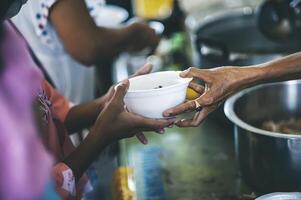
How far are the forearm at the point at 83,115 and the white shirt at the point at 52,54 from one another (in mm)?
370

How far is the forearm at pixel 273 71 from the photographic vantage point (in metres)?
1.27

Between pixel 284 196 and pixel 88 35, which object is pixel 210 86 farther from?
pixel 88 35

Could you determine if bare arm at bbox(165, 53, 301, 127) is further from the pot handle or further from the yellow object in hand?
the pot handle

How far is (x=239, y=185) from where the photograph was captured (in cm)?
142

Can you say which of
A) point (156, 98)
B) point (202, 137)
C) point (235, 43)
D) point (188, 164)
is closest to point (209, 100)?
point (156, 98)

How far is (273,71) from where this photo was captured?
128 centimetres

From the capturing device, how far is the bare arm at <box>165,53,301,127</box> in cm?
122

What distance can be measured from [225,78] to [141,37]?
32.3 inches

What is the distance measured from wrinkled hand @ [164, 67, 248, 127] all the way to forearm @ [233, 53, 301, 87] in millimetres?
10

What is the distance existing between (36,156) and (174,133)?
3.28ft

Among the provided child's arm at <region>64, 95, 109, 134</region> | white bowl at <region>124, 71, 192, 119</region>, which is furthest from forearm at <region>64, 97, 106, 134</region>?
white bowl at <region>124, 71, 192, 119</region>

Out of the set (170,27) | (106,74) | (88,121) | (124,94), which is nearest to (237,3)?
(170,27)

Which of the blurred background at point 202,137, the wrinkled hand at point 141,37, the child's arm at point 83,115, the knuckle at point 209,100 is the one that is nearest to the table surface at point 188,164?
the blurred background at point 202,137

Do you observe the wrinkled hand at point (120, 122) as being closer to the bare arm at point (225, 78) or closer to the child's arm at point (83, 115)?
the bare arm at point (225, 78)
